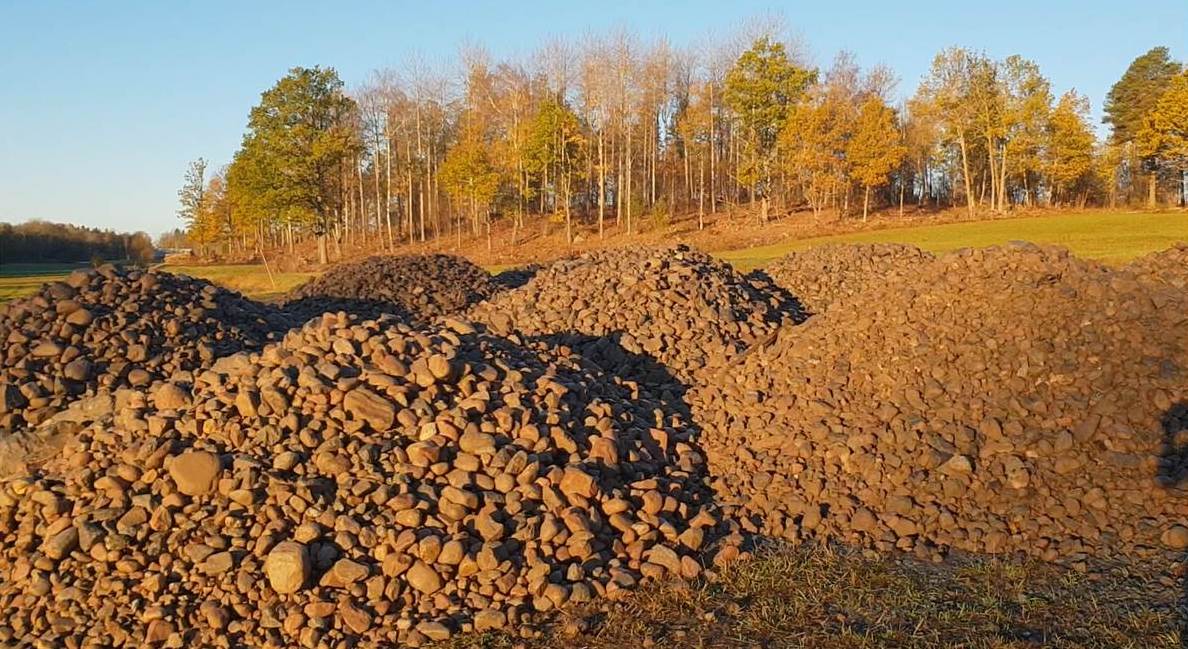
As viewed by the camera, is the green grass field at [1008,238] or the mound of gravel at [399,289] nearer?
the mound of gravel at [399,289]

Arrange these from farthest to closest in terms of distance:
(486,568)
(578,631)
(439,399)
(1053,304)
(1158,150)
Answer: (1158,150) → (1053,304) → (439,399) → (486,568) → (578,631)

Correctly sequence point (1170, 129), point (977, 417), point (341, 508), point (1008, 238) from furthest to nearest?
point (1170, 129)
point (1008, 238)
point (977, 417)
point (341, 508)

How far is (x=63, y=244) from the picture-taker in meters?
54.4

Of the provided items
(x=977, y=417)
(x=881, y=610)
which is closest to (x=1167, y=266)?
(x=977, y=417)

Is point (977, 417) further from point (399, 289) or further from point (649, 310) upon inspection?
point (399, 289)

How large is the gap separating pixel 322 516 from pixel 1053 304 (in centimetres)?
534

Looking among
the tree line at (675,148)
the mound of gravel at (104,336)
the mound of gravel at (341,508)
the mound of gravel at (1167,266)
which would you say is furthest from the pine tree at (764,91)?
the mound of gravel at (341,508)

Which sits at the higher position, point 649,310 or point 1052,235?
point 1052,235

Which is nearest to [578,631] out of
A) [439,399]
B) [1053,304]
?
[439,399]

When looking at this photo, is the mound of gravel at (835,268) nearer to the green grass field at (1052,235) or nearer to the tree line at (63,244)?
the green grass field at (1052,235)

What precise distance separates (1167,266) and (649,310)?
6.05m

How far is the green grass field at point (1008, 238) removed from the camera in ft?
74.3

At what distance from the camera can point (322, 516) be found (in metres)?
A: 4.19

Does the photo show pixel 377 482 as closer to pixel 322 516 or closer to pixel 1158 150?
pixel 322 516
